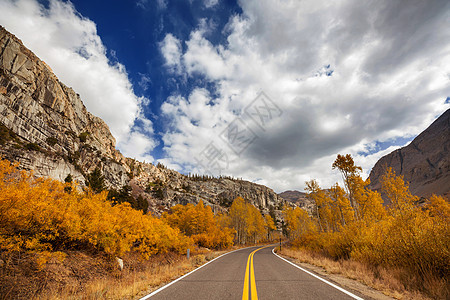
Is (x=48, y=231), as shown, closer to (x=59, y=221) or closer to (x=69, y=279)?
(x=59, y=221)

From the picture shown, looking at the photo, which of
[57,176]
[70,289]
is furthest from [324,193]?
[57,176]

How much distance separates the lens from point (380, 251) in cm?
843

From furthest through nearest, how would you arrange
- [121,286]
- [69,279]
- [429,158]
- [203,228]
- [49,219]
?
[429,158] < [203,228] < [69,279] < [49,219] < [121,286]

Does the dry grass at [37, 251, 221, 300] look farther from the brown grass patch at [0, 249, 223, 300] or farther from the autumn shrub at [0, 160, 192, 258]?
the autumn shrub at [0, 160, 192, 258]

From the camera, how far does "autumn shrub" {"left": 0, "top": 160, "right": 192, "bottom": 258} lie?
254 inches

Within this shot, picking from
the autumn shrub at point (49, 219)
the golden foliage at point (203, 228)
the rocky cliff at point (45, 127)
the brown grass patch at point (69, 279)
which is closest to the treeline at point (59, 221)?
the autumn shrub at point (49, 219)

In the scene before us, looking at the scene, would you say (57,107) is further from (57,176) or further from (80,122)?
(57,176)

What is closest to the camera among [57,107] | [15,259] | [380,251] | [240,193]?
[15,259]

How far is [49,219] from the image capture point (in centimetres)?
741

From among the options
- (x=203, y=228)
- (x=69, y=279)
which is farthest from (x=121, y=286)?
(x=203, y=228)

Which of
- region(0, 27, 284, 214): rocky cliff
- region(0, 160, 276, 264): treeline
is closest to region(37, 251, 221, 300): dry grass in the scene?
region(0, 160, 276, 264): treeline

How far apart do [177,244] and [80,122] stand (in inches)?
4434

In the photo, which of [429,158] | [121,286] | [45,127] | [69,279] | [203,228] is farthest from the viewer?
[429,158]

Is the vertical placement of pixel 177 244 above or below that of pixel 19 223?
below
